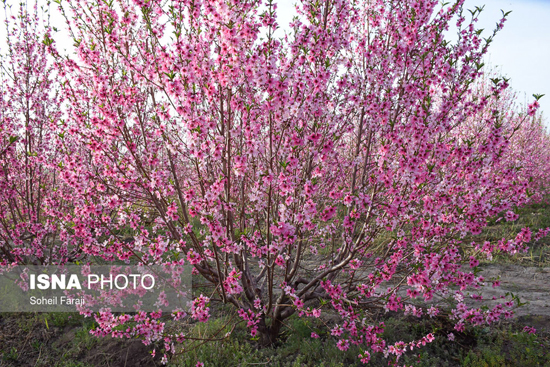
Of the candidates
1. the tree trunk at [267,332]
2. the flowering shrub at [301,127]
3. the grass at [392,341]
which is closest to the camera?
the flowering shrub at [301,127]

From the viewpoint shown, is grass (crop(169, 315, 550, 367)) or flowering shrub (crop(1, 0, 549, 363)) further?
grass (crop(169, 315, 550, 367))

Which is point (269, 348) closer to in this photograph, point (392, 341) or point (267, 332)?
point (267, 332)

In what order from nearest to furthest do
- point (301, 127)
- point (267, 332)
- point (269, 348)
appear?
point (301, 127)
point (269, 348)
point (267, 332)

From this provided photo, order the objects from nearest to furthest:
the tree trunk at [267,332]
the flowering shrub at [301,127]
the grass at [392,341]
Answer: the flowering shrub at [301,127], the grass at [392,341], the tree trunk at [267,332]

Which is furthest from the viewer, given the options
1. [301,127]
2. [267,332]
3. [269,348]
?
[267,332]

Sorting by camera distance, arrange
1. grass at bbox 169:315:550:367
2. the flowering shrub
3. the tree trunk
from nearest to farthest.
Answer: the flowering shrub < grass at bbox 169:315:550:367 < the tree trunk

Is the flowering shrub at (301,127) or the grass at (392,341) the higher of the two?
the flowering shrub at (301,127)

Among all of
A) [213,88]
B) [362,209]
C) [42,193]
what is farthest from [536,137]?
[42,193]

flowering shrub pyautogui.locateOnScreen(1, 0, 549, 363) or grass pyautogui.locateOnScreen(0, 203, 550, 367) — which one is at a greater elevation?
flowering shrub pyautogui.locateOnScreen(1, 0, 549, 363)

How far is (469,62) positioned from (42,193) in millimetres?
6322

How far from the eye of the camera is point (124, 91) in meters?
3.52

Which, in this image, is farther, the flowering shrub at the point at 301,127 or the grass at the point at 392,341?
the grass at the point at 392,341

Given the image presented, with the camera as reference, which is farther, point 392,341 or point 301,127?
point 392,341

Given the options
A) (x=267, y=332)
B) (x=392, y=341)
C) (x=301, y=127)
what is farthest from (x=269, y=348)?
(x=301, y=127)
